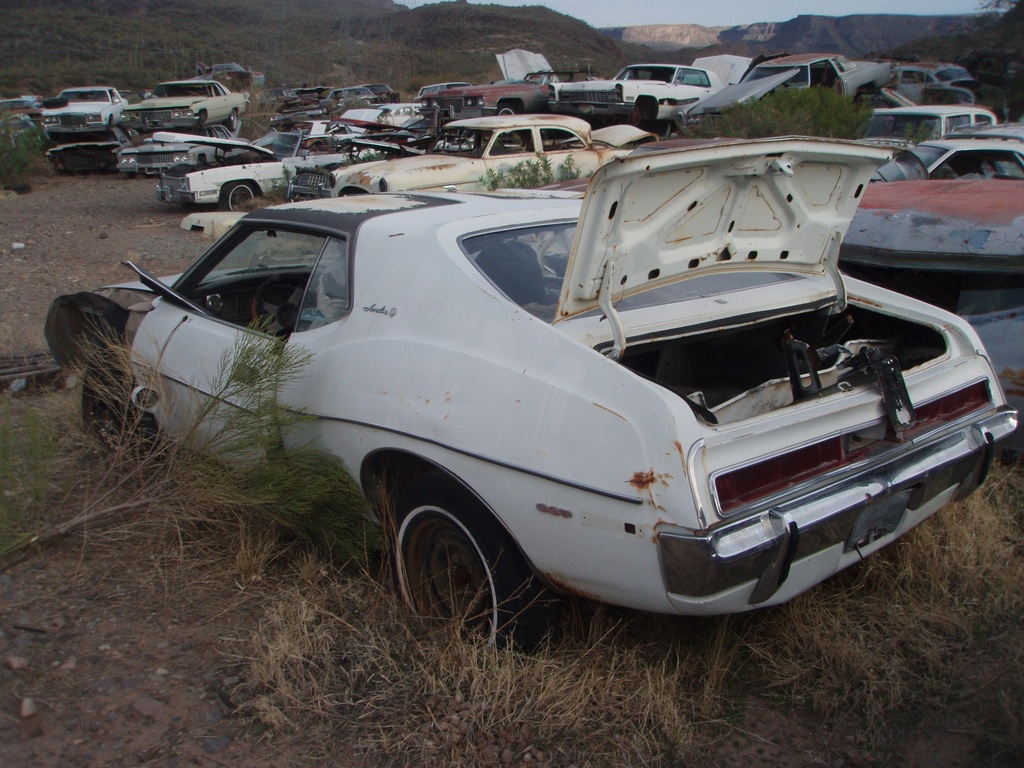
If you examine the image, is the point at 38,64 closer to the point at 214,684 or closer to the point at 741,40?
the point at 214,684

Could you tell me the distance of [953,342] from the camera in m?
3.05

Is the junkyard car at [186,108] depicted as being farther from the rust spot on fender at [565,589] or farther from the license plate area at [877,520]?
the license plate area at [877,520]

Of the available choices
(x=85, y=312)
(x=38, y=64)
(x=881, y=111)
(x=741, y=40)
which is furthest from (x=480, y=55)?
(x=85, y=312)

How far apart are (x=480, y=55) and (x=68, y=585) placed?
50982 mm

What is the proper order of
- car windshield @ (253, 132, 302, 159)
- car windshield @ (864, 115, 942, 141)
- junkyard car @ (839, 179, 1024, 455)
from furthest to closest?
car windshield @ (253, 132, 302, 159)
car windshield @ (864, 115, 942, 141)
junkyard car @ (839, 179, 1024, 455)

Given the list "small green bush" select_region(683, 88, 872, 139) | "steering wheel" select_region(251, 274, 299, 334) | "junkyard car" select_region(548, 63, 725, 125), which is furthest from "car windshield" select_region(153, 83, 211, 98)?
"steering wheel" select_region(251, 274, 299, 334)

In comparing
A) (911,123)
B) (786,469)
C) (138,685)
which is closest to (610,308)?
(786,469)

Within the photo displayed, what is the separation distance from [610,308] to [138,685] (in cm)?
181

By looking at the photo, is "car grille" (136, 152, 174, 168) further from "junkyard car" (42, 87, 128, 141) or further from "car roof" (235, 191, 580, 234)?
"car roof" (235, 191, 580, 234)

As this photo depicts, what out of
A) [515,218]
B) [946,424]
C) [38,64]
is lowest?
[946,424]

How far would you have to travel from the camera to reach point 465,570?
9.17 ft

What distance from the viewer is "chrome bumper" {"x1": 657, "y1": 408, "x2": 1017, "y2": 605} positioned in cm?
209

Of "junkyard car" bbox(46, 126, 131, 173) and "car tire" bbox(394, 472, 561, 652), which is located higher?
"junkyard car" bbox(46, 126, 131, 173)

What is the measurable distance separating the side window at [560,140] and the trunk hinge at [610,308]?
847 centimetres
